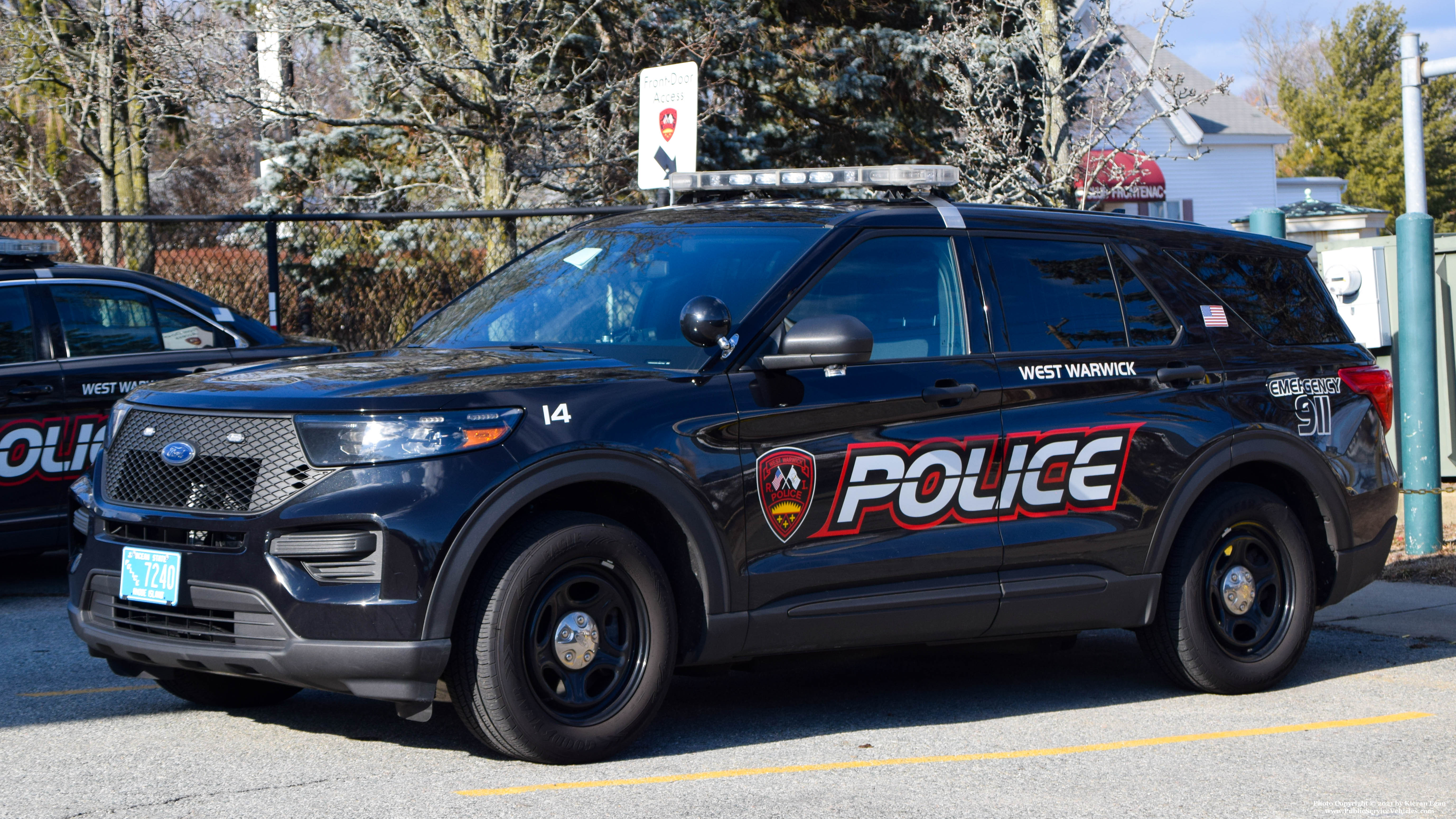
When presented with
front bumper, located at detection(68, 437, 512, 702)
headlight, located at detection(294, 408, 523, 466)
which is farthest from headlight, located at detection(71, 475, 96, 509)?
headlight, located at detection(294, 408, 523, 466)

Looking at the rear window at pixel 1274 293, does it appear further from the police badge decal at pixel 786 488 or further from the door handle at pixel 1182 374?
the police badge decal at pixel 786 488

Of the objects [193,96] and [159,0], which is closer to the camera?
[193,96]

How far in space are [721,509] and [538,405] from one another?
70 cm

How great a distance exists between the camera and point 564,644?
4.71 m

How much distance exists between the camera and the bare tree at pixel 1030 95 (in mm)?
17219

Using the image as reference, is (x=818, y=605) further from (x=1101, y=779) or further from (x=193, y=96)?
(x=193, y=96)

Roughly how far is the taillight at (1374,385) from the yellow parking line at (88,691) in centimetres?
509

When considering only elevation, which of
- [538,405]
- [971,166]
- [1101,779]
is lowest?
[1101,779]

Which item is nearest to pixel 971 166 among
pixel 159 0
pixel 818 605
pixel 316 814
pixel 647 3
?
pixel 647 3

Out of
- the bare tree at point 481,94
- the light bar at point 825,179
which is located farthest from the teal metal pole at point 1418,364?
the bare tree at point 481,94

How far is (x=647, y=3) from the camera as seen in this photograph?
17266 millimetres

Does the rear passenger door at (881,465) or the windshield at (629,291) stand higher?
the windshield at (629,291)

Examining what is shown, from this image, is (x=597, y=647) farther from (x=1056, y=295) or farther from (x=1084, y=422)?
(x=1056, y=295)

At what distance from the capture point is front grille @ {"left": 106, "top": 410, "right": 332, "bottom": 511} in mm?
4461
